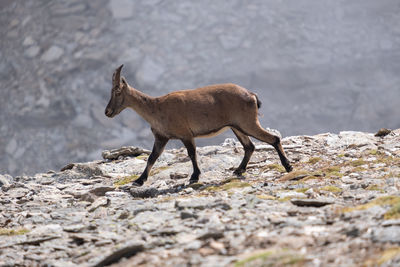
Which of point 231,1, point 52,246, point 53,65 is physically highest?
point 52,246

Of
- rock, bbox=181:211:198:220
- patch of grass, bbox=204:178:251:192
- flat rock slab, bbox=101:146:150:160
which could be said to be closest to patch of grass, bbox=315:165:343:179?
patch of grass, bbox=204:178:251:192

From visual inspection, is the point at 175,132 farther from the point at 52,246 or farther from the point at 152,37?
the point at 152,37

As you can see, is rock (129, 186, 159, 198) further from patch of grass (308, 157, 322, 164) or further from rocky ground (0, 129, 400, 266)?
patch of grass (308, 157, 322, 164)

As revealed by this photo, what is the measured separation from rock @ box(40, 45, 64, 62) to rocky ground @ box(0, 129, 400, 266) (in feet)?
159

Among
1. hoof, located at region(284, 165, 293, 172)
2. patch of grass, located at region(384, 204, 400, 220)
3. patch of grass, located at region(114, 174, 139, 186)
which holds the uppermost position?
patch of grass, located at region(384, 204, 400, 220)

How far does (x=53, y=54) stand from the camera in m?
57.5

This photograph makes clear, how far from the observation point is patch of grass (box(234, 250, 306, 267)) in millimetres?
4191

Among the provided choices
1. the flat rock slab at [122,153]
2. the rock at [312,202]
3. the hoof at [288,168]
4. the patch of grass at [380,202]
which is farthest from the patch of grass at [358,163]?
the flat rock slab at [122,153]

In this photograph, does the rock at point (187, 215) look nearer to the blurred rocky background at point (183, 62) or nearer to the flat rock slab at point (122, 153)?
the flat rock slab at point (122, 153)

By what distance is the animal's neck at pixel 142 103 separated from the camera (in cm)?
1118

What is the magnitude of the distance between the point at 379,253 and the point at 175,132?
6942 millimetres

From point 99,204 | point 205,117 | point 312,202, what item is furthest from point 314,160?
point 99,204

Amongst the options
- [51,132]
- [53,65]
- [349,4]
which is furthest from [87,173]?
[349,4]

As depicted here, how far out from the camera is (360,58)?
192ft
